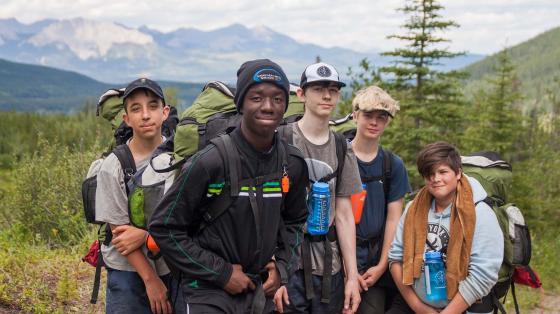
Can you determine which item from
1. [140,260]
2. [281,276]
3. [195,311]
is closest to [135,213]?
[140,260]

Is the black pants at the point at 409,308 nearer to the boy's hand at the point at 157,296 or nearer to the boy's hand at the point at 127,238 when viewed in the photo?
the boy's hand at the point at 157,296

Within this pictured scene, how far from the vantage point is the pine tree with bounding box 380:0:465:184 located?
19516 millimetres

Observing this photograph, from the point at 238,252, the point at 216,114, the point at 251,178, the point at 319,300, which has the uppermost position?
the point at 216,114

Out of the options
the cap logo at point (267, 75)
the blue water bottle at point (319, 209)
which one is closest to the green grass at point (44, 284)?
the blue water bottle at point (319, 209)

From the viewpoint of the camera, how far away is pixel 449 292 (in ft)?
12.0

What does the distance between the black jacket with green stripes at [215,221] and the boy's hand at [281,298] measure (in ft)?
1.49

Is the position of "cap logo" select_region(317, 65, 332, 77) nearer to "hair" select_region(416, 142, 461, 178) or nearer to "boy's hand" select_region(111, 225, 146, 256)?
"hair" select_region(416, 142, 461, 178)

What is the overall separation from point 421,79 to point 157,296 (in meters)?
18.2

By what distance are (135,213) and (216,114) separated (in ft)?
2.57

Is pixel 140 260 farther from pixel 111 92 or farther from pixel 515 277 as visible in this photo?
pixel 515 277

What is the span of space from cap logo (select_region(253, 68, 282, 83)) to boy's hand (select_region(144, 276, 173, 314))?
54.5 inches

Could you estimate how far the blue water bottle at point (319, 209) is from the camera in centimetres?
349

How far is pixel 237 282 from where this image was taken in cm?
284

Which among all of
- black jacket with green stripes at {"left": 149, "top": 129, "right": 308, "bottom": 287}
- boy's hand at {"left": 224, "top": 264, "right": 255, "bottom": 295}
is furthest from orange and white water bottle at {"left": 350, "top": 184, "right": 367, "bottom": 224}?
boy's hand at {"left": 224, "top": 264, "right": 255, "bottom": 295}
